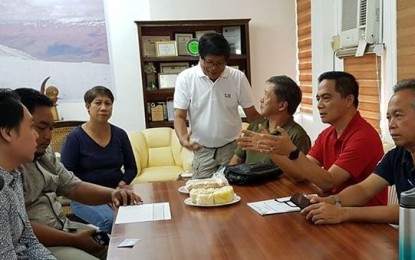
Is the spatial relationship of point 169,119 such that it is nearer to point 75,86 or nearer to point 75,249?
point 75,86

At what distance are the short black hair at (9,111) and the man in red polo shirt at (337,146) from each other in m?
0.97

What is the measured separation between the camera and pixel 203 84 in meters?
2.97

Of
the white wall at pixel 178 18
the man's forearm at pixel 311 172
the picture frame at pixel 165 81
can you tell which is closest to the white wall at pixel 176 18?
the white wall at pixel 178 18

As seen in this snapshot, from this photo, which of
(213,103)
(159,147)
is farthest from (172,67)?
(213,103)

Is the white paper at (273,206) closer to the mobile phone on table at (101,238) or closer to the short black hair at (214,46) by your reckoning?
the mobile phone on table at (101,238)

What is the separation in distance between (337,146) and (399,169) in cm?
47

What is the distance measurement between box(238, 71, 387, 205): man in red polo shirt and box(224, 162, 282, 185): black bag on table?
0.10m

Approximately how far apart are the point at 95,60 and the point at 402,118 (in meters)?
4.03

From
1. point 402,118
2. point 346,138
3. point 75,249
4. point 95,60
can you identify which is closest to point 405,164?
point 402,118

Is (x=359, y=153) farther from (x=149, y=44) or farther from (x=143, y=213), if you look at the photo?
(x=149, y=44)

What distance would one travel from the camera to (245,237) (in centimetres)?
142

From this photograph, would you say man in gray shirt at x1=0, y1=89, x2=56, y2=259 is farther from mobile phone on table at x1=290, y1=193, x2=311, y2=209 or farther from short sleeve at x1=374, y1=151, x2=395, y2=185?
short sleeve at x1=374, y1=151, x2=395, y2=185

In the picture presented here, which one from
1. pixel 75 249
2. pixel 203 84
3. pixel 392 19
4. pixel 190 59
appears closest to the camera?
pixel 75 249

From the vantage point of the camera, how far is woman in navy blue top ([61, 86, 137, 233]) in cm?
269
